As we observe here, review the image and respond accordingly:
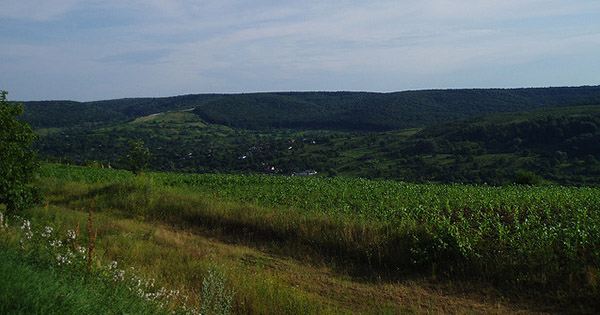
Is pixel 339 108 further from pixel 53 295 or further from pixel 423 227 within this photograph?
pixel 53 295

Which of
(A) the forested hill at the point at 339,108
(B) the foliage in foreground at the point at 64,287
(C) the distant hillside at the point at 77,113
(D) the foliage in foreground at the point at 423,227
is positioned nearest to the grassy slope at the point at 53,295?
(B) the foliage in foreground at the point at 64,287

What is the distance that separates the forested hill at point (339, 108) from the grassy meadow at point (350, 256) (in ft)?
325

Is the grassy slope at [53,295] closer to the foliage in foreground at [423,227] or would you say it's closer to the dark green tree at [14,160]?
the foliage in foreground at [423,227]

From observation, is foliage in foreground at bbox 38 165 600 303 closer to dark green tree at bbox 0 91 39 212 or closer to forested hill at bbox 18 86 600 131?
dark green tree at bbox 0 91 39 212

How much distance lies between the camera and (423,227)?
27.2ft

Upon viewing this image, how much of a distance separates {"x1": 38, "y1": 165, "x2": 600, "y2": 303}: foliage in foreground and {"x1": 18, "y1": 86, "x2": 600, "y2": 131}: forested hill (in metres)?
97.4

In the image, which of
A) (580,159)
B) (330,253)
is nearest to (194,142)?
(580,159)

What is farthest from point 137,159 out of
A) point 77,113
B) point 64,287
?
point 77,113

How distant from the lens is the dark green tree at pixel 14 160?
9484mm

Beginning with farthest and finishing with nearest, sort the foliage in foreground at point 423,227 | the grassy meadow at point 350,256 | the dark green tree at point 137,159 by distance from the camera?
the dark green tree at point 137,159, the foliage in foreground at point 423,227, the grassy meadow at point 350,256

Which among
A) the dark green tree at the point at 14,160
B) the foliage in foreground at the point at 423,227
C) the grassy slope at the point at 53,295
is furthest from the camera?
the dark green tree at the point at 14,160

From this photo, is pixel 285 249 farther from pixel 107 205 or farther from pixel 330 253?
pixel 107 205


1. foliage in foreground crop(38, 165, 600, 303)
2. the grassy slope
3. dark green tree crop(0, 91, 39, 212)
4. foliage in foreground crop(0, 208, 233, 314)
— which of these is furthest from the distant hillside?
the grassy slope

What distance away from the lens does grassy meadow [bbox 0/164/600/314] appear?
228 inches
